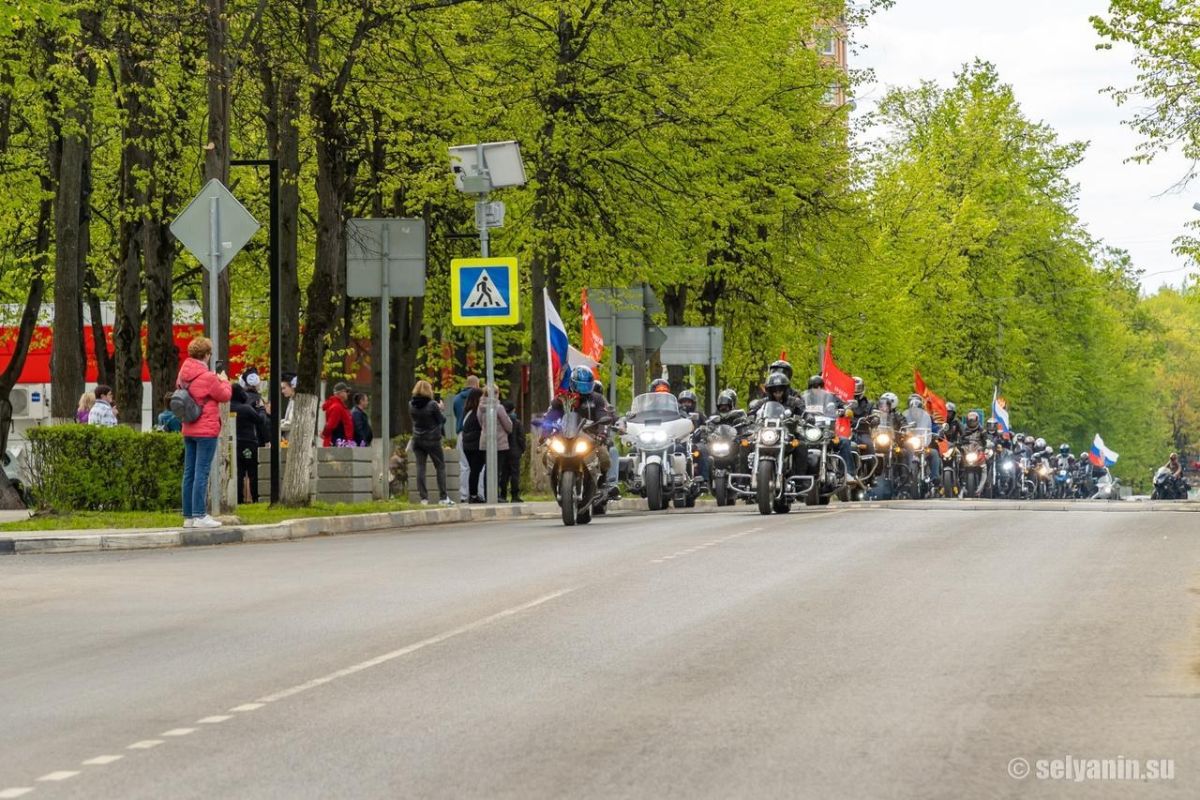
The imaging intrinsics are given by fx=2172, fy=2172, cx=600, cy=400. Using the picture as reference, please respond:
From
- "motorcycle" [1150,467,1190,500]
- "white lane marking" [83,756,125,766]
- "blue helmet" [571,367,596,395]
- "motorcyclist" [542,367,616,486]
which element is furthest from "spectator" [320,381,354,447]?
"motorcycle" [1150,467,1190,500]

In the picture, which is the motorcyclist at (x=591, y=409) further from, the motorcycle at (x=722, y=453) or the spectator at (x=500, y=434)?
the spectator at (x=500, y=434)

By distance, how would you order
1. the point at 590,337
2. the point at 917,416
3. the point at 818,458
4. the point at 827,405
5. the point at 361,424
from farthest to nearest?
the point at 917,416 < the point at 590,337 < the point at 361,424 < the point at 827,405 < the point at 818,458

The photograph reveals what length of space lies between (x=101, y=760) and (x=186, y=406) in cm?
1399

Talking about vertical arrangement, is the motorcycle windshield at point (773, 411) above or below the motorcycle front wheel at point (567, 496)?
above

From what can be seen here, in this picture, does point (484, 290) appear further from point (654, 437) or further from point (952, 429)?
point (952, 429)

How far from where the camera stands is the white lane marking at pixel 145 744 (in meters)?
8.61

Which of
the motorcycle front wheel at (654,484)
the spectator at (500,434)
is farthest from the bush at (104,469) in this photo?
the motorcycle front wheel at (654,484)

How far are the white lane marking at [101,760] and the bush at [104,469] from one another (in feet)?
50.8

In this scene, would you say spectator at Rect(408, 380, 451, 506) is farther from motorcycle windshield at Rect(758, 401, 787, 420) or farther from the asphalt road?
the asphalt road

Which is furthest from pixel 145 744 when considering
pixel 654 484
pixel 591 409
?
pixel 654 484

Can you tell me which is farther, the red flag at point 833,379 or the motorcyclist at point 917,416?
the red flag at point 833,379

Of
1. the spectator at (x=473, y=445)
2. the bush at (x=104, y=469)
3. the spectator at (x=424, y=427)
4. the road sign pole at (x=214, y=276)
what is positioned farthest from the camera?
the spectator at (x=473, y=445)

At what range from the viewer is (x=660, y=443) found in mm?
30672

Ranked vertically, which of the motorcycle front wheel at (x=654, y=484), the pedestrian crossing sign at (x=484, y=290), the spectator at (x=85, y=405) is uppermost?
the pedestrian crossing sign at (x=484, y=290)
